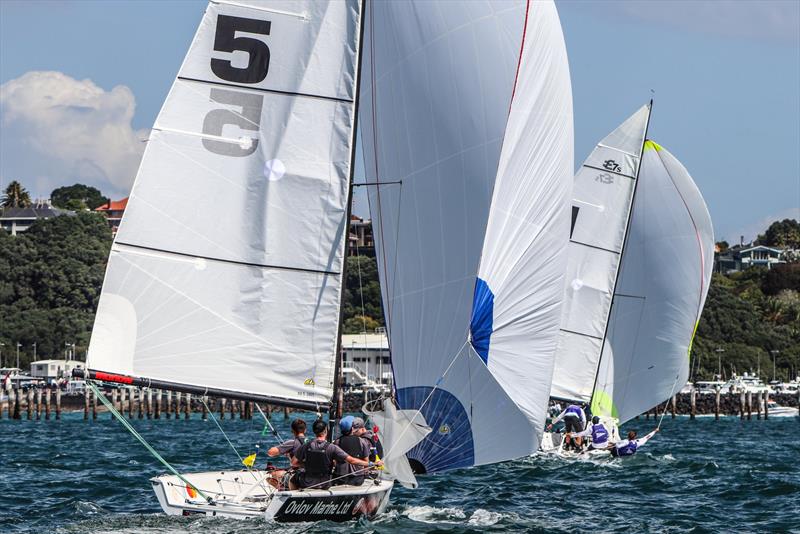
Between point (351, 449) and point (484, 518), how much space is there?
293 centimetres

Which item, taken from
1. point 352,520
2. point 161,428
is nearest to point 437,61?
point 352,520

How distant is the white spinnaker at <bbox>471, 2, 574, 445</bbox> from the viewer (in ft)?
59.1

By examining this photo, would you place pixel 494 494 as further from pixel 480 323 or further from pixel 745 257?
pixel 745 257

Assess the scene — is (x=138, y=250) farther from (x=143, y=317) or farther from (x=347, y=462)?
(x=347, y=462)

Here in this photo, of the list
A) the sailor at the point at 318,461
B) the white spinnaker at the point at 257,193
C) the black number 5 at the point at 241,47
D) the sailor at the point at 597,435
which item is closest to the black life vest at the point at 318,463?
the sailor at the point at 318,461

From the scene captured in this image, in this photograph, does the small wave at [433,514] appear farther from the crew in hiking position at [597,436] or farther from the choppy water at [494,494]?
the crew in hiking position at [597,436]

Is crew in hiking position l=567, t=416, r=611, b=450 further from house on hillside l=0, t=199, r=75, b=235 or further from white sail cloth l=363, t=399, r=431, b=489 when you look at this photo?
house on hillside l=0, t=199, r=75, b=235

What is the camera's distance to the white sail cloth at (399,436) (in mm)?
17922

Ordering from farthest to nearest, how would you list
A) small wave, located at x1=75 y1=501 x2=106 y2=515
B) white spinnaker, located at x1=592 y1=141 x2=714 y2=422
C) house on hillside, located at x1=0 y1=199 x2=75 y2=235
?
house on hillside, located at x1=0 y1=199 x2=75 y2=235, white spinnaker, located at x1=592 y1=141 x2=714 y2=422, small wave, located at x1=75 y1=501 x2=106 y2=515

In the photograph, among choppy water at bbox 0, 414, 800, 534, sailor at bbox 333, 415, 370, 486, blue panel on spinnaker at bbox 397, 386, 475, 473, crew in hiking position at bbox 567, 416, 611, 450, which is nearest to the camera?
sailor at bbox 333, 415, 370, 486

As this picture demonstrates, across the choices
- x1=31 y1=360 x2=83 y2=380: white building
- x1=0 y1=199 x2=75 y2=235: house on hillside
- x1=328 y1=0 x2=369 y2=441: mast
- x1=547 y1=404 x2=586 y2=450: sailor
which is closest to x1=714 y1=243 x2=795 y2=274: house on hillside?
x1=0 y1=199 x2=75 y2=235: house on hillside

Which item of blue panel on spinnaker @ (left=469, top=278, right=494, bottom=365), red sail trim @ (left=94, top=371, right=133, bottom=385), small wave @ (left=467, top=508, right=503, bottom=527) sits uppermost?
blue panel on spinnaker @ (left=469, top=278, right=494, bottom=365)

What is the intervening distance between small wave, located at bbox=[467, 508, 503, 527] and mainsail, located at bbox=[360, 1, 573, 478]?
4.32 feet

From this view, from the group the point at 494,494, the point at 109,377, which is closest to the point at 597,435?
the point at 494,494
